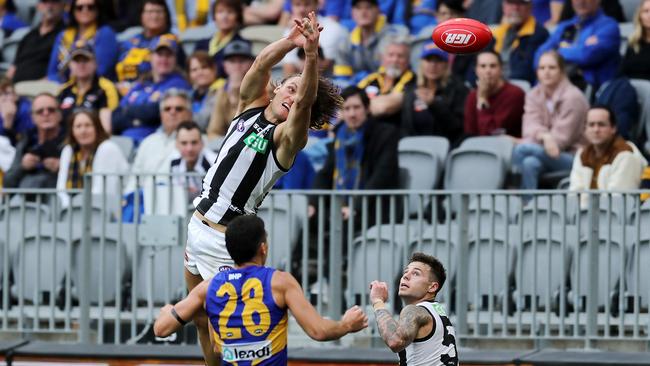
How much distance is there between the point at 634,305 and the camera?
1137cm

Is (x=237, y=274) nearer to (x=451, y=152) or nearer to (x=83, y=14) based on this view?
(x=451, y=152)

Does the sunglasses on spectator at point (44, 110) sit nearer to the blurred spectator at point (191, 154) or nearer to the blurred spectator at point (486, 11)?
the blurred spectator at point (191, 154)

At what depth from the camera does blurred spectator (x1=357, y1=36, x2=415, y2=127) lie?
1438 cm

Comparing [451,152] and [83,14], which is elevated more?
[83,14]

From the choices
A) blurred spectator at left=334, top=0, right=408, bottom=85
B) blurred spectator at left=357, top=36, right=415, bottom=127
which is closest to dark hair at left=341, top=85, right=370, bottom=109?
blurred spectator at left=357, top=36, right=415, bottom=127

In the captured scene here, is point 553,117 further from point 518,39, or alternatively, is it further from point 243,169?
point 243,169

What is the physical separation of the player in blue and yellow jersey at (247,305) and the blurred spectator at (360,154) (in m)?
5.26

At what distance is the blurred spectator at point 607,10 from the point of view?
15219 millimetres

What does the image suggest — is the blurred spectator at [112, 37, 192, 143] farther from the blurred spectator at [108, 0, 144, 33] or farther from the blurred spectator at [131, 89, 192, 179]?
the blurred spectator at [108, 0, 144, 33]

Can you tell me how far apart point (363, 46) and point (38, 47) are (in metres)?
4.65

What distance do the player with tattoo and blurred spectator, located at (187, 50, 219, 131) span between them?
694 cm

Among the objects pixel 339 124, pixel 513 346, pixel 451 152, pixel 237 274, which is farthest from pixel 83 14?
pixel 237 274

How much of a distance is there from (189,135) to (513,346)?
358 cm

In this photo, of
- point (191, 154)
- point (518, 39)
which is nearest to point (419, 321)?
point (191, 154)
